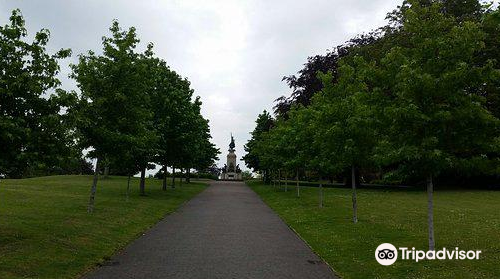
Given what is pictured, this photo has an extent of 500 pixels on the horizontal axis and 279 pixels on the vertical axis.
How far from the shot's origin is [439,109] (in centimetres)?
1025

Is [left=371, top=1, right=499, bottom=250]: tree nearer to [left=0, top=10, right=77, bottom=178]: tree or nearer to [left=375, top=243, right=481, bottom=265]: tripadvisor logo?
[left=375, top=243, right=481, bottom=265]: tripadvisor logo

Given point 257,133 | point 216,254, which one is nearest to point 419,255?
point 216,254

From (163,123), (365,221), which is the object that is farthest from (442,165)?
(163,123)

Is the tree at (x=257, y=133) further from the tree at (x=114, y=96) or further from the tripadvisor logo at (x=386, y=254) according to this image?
the tripadvisor logo at (x=386, y=254)

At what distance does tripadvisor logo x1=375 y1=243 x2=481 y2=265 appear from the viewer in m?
10.3

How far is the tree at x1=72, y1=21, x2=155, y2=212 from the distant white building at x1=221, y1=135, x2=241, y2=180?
57506mm

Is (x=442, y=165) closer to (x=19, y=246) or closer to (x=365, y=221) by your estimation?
(x=365, y=221)

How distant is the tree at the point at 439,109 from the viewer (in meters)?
10.1

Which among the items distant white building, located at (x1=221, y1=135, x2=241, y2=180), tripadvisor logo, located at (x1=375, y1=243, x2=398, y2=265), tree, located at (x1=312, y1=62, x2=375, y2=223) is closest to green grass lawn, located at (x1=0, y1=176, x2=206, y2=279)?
tripadvisor logo, located at (x1=375, y1=243, x2=398, y2=265)

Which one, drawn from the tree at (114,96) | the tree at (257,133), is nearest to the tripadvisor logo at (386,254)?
the tree at (114,96)

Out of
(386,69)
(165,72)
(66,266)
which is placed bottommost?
(66,266)

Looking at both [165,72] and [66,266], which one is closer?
[66,266]

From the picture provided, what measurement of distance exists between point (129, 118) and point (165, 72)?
12.4 m

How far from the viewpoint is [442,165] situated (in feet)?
33.2
